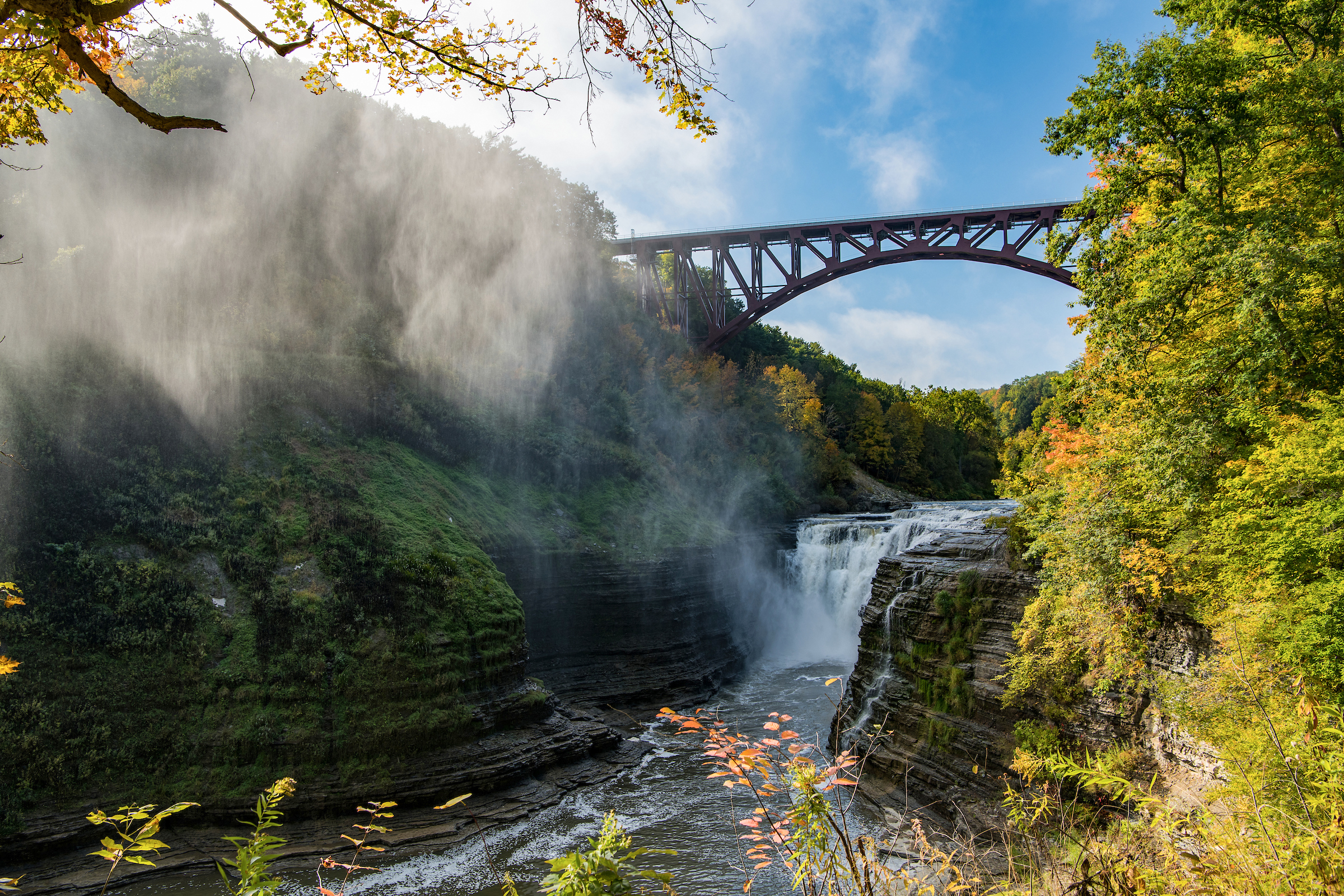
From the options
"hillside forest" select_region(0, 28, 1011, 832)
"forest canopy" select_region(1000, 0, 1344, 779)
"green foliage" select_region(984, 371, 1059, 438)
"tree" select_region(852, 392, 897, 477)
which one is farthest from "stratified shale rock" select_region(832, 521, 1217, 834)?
"green foliage" select_region(984, 371, 1059, 438)

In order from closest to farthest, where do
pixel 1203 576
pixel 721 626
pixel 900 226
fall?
1. pixel 1203 576
2. pixel 721 626
3. pixel 900 226

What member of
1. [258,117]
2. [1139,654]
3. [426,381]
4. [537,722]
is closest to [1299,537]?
[1139,654]

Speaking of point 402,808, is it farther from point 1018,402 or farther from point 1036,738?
point 1018,402

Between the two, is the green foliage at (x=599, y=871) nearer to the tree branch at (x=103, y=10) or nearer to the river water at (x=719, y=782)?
the river water at (x=719, y=782)

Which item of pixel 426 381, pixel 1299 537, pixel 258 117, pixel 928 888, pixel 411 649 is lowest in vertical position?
pixel 411 649

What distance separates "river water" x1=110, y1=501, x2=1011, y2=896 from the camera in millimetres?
10227

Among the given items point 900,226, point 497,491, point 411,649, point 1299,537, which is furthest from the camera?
point 900,226

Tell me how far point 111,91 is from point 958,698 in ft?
45.7

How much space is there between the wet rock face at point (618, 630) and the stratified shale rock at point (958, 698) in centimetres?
601

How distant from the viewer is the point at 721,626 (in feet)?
78.9

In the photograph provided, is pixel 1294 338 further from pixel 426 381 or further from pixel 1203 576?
pixel 426 381

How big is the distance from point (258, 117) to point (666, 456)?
65.2 ft

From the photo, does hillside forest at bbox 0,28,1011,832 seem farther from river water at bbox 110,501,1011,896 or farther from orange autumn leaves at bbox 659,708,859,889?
orange autumn leaves at bbox 659,708,859,889

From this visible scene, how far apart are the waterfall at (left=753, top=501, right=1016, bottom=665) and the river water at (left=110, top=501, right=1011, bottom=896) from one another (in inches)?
1.9
